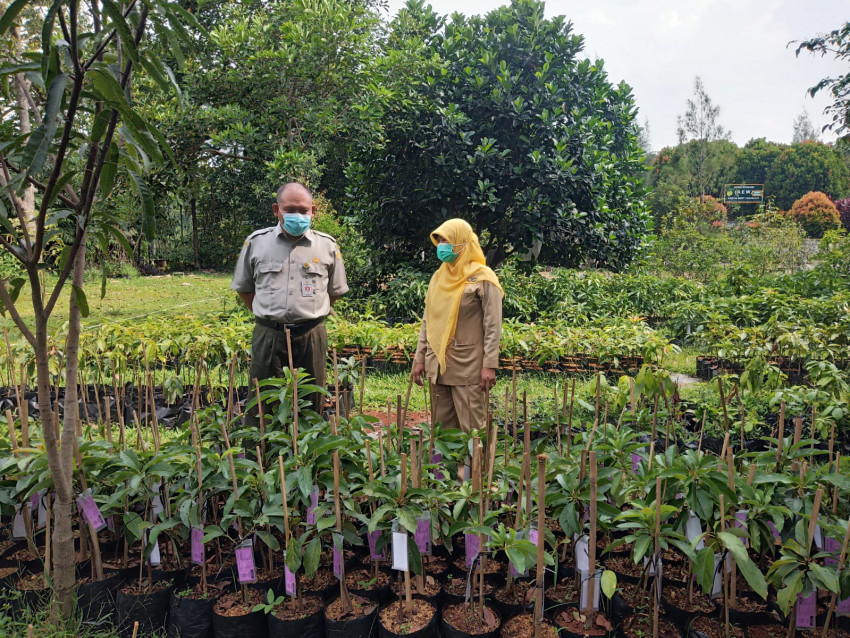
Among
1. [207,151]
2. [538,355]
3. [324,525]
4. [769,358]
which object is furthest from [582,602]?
[207,151]

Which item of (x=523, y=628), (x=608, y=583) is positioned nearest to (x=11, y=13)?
(x=608, y=583)

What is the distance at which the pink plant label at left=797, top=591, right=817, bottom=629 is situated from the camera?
1.65 meters

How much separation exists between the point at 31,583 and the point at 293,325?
1541mm

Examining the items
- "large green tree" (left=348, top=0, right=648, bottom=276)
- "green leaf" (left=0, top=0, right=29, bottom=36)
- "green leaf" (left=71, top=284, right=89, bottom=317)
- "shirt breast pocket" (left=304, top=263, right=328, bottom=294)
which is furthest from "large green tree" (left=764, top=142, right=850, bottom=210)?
"green leaf" (left=0, top=0, right=29, bottom=36)

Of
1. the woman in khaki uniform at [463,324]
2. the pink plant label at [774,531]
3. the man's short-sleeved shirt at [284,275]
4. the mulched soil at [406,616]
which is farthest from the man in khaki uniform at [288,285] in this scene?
the pink plant label at [774,531]

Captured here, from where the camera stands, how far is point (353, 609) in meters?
1.92

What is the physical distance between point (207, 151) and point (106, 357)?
383 cm

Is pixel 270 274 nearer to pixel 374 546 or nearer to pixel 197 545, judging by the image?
pixel 197 545

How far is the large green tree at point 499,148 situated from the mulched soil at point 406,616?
635 cm

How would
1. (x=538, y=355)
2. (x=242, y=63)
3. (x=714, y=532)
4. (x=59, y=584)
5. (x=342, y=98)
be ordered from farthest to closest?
(x=342, y=98) → (x=242, y=63) → (x=538, y=355) → (x=59, y=584) → (x=714, y=532)

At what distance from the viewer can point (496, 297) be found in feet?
10.0

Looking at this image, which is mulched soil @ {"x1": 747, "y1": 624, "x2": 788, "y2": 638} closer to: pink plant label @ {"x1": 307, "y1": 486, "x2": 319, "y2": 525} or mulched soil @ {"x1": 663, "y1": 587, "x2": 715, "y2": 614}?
mulched soil @ {"x1": 663, "y1": 587, "x2": 715, "y2": 614}

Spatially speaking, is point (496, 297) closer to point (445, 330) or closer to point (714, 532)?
point (445, 330)

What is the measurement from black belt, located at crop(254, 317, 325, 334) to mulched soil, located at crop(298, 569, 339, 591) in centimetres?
139
